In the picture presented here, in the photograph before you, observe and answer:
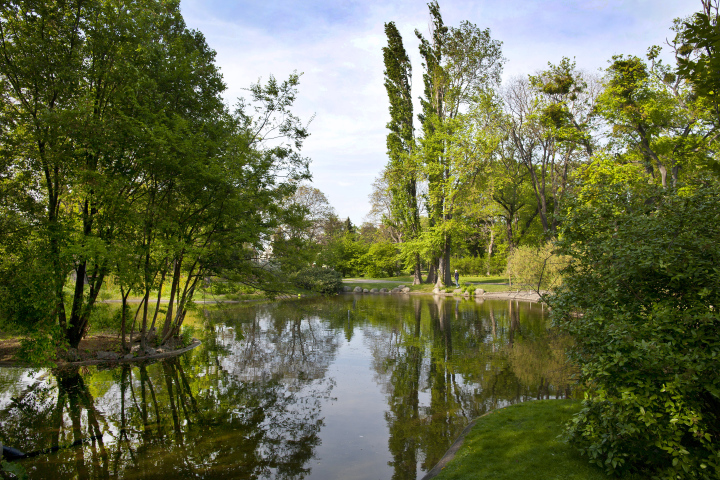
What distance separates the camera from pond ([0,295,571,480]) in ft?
18.1

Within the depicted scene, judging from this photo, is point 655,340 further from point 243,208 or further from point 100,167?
point 100,167

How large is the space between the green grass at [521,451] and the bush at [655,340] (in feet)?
0.98

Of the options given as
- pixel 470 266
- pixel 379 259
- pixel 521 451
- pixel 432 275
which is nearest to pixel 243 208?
pixel 521 451

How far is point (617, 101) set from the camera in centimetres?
1788

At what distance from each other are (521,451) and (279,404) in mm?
4669

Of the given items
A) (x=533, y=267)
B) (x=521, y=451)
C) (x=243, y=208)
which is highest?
(x=243, y=208)

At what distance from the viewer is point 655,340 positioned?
147 inches

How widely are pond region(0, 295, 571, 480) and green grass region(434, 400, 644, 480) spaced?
2.10 feet

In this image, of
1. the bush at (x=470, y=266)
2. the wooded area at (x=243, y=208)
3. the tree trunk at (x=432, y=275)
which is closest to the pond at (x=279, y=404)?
the wooded area at (x=243, y=208)

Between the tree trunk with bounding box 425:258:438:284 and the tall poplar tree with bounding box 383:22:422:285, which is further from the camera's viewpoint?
the tree trunk with bounding box 425:258:438:284

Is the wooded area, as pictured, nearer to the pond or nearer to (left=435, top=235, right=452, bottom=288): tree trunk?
the pond

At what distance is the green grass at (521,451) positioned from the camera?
4.44 metres

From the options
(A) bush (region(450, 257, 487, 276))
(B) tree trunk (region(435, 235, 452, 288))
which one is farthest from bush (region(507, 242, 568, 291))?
(A) bush (region(450, 257, 487, 276))

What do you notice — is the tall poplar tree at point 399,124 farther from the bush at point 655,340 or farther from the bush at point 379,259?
the bush at point 655,340
